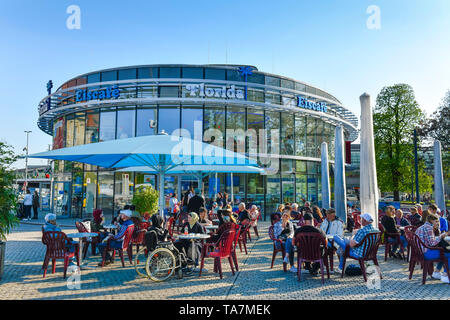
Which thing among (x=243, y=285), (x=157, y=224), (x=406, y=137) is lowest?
(x=243, y=285)

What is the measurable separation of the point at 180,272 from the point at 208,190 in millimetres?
12223

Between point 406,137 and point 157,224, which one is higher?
point 406,137

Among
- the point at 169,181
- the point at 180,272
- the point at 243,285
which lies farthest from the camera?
the point at 169,181

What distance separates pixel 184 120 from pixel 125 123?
3346mm

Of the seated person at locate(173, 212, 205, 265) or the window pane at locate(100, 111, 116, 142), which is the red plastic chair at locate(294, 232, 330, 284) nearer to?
the seated person at locate(173, 212, 205, 265)

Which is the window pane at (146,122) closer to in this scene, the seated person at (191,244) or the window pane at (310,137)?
the window pane at (310,137)

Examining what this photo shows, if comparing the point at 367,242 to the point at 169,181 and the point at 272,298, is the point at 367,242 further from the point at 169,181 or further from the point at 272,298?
the point at 169,181

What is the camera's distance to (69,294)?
5.21 meters

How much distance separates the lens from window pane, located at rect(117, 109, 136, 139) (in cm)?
1830

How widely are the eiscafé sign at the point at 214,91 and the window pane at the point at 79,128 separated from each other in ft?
21.9

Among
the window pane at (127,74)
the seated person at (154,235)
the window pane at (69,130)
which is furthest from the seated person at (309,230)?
the window pane at (69,130)

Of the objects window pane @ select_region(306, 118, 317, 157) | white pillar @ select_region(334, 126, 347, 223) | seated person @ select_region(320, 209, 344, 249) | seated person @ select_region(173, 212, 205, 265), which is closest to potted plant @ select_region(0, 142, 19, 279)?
seated person @ select_region(173, 212, 205, 265)

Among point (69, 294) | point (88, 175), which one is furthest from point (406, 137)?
point (69, 294)

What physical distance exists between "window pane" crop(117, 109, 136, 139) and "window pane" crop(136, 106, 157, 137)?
0.35 metres
